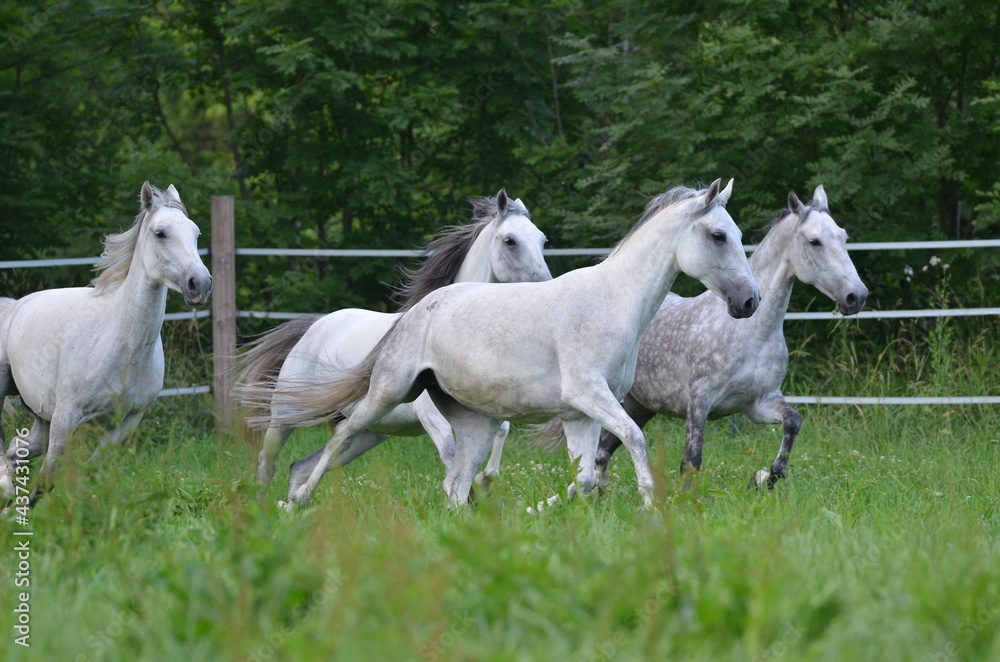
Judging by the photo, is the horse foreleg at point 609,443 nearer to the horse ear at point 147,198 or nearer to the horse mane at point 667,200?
the horse mane at point 667,200

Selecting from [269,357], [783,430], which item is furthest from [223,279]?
[783,430]

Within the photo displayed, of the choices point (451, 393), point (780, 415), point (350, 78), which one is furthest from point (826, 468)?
point (350, 78)

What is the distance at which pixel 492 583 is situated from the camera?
2.79 m

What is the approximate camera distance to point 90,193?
410 inches

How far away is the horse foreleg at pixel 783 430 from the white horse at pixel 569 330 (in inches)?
43.3

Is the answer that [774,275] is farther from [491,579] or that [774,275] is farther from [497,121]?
[497,121]

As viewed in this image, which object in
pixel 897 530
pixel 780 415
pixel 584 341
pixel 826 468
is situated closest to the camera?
pixel 897 530

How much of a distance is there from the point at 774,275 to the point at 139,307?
Result: 3.40 metres

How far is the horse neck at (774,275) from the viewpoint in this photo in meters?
5.76

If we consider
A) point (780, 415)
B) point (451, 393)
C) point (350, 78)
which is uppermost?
point (350, 78)

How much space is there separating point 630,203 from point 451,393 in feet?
15.6

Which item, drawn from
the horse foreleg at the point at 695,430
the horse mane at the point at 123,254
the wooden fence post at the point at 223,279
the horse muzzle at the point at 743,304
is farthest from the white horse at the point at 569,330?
the wooden fence post at the point at 223,279

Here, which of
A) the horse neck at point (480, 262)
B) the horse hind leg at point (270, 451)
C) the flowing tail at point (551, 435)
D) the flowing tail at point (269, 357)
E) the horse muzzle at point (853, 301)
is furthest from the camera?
the flowing tail at point (551, 435)

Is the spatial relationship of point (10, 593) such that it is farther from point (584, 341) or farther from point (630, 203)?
point (630, 203)
